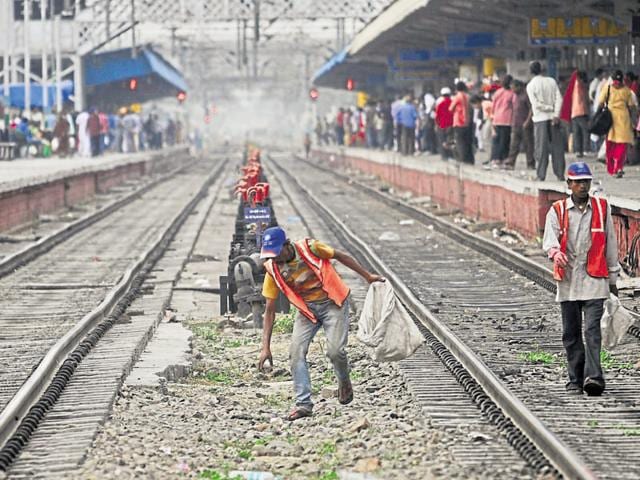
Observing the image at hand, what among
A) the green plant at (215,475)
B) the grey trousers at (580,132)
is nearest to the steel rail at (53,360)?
the green plant at (215,475)

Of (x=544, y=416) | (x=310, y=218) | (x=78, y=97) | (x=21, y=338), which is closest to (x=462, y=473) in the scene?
(x=544, y=416)

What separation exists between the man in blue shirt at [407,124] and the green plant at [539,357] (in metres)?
28.7

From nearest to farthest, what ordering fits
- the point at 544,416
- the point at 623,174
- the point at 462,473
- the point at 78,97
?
1. the point at 462,473
2. the point at 544,416
3. the point at 623,174
4. the point at 78,97

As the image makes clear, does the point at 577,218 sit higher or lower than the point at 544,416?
higher

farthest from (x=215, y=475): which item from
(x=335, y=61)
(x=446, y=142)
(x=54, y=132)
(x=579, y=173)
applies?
(x=335, y=61)

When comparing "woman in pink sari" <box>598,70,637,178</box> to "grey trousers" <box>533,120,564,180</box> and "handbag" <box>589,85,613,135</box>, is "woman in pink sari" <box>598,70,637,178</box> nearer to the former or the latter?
"handbag" <box>589,85,613,135</box>

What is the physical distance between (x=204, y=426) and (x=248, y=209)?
25.1 feet

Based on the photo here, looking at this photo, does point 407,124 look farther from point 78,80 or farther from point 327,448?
point 327,448

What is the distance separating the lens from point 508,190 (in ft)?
78.4

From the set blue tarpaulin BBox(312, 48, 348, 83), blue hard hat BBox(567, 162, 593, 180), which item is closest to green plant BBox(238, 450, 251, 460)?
blue hard hat BBox(567, 162, 593, 180)

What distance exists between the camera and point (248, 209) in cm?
1727

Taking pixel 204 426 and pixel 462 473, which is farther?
pixel 204 426

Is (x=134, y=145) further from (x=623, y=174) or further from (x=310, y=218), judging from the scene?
(x=623, y=174)

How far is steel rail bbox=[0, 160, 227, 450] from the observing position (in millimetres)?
9508
